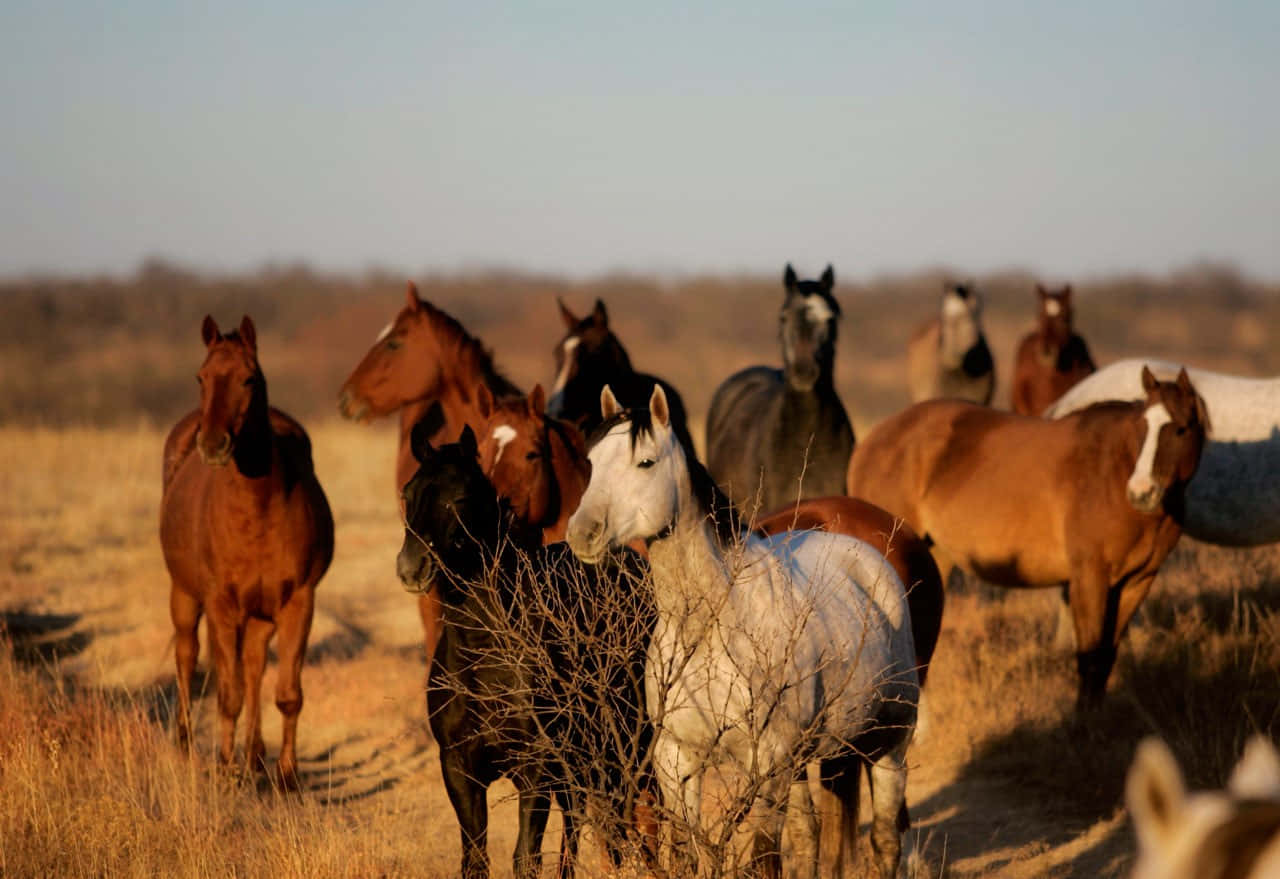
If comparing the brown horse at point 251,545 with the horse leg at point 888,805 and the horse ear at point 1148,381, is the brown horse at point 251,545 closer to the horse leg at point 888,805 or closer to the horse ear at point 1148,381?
the horse leg at point 888,805

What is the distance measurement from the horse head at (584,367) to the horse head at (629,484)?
12.4 feet

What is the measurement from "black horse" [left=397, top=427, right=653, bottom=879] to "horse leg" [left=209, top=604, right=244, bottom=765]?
2.66 metres

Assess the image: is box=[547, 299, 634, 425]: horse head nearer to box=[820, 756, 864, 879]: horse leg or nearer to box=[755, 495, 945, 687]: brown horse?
box=[755, 495, 945, 687]: brown horse

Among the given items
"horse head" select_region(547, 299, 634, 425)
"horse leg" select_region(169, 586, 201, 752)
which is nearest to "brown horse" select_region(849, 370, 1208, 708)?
"horse head" select_region(547, 299, 634, 425)

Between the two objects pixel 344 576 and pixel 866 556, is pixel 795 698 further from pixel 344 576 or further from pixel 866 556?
pixel 344 576

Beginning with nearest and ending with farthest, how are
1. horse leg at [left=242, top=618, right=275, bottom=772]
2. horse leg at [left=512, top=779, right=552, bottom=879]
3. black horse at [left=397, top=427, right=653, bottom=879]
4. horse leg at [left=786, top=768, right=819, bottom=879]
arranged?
1. black horse at [left=397, top=427, right=653, bottom=879]
2. horse leg at [left=512, top=779, right=552, bottom=879]
3. horse leg at [left=786, top=768, right=819, bottom=879]
4. horse leg at [left=242, top=618, right=275, bottom=772]

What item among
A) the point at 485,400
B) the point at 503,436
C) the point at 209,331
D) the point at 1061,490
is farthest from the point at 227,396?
the point at 1061,490

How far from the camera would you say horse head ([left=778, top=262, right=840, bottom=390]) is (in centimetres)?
880

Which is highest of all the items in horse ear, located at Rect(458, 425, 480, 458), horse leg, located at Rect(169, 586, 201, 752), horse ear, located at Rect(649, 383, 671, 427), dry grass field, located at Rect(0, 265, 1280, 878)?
horse ear, located at Rect(649, 383, 671, 427)

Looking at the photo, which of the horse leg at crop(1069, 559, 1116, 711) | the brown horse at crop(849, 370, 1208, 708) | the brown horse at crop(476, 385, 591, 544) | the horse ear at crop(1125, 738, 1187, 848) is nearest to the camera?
the horse ear at crop(1125, 738, 1187, 848)

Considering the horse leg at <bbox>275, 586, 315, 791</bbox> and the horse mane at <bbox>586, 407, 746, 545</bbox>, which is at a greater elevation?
the horse mane at <bbox>586, 407, 746, 545</bbox>

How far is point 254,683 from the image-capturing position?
291 inches

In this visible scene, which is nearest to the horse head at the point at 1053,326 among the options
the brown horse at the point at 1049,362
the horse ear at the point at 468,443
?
the brown horse at the point at 1049,362

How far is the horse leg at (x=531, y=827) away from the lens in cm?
445
